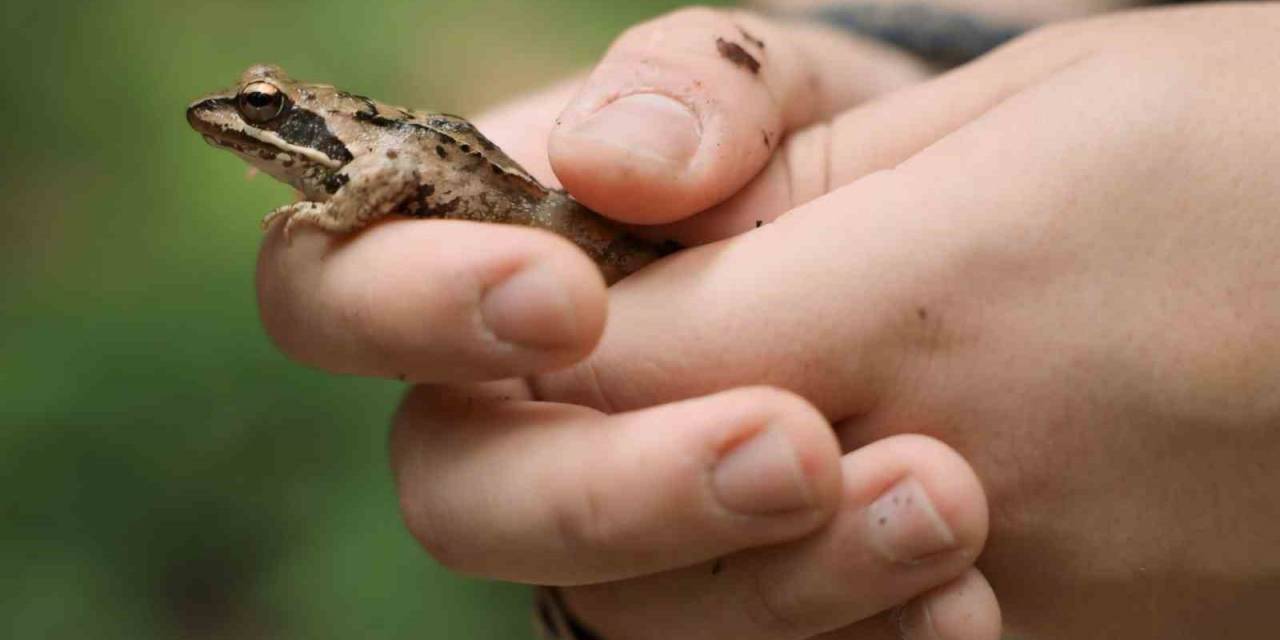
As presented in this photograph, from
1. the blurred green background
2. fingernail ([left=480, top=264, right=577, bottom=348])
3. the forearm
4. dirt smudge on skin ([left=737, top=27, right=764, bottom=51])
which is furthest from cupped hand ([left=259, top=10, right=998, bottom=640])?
the blurred green background

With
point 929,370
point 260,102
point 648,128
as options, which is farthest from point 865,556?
point 260,102

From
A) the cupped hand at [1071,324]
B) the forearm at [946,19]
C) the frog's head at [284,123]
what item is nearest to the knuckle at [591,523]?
the cupped hand at [1071,324]

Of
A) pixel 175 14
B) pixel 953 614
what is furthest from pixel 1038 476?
pixel 175 14

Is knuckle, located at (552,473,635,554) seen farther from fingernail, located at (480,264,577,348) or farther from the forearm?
the forearm

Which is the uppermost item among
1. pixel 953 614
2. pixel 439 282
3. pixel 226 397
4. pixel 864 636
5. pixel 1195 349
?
pixel 439 282

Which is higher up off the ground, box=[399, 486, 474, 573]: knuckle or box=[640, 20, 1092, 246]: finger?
box=[640, 20, 1092, 246]: finger

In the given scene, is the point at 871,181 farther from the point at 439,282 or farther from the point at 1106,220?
the point at 439,282

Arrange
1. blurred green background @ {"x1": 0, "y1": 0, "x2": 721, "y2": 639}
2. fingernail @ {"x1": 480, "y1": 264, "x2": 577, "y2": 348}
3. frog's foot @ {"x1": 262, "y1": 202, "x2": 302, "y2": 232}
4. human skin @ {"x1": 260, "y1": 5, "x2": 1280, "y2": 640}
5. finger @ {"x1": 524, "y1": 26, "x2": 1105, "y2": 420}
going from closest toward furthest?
1. fingernail @ {"x1": 480, "y1": 264, "x2": 577, "y2": 348}
2. human skin @ {"x1": 260, "y1": 5, "x2": 1280, "y2": 640}
3. finger @ {"x1": 524, "y1": 26, "x2": 1105, "y2": 420}
4. frog's foot @ {"x1": 262, "y1": 202, "x2": 302, "y2": 232}
5. blurred green background @ {"x1": 0, "y1": 0, "x2": 721, "y2": 639}

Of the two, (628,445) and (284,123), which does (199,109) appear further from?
(628,445)
